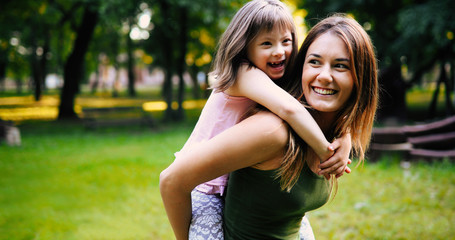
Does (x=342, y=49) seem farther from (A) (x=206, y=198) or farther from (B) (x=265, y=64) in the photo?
(A) (x=206, y=198)

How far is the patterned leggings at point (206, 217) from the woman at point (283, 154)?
5cm

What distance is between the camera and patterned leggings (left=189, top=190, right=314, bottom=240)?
5.82 feet

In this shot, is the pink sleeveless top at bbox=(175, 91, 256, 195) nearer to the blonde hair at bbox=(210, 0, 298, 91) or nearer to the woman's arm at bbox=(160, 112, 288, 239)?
the blonde hair at bbox=(210, 0, 298, 91)

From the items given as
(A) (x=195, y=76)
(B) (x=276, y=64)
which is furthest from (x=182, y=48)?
(B) (x=276, y=64)

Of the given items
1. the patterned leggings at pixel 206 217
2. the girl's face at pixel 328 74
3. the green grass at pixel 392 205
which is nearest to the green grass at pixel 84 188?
the green grass at pixel 392 205

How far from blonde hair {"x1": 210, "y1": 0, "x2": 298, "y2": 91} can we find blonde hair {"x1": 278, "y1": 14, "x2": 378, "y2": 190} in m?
0.24

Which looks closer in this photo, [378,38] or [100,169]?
[100,169]

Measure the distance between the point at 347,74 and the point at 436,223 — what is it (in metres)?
4.30

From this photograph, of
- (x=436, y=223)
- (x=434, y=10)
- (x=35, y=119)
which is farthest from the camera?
(x=35, y=119)

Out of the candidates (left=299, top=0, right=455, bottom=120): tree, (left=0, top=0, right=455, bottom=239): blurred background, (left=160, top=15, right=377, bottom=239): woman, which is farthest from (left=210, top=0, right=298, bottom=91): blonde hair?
(left=299, top=0, right=455, bottom=120): tree

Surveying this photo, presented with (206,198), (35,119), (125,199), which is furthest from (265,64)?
(35,119)

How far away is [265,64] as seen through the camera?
2002 mm

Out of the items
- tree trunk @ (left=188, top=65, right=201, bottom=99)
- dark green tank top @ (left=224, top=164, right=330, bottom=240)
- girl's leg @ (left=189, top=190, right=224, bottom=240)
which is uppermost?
dark green tank top @ (left=224, top=164, right=330, bottom=240)

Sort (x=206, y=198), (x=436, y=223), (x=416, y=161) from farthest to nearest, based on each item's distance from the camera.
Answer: (x=416, y=161)
(x=436, y=223)
(x=206, y=198)
